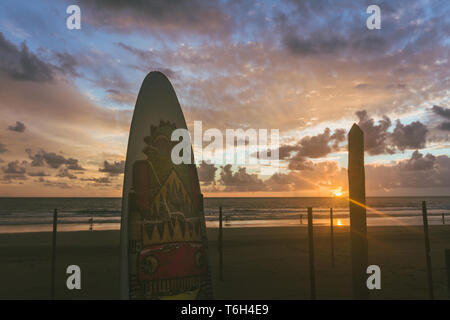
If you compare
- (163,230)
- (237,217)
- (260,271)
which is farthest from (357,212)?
(237,217)

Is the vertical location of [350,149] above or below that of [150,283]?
above

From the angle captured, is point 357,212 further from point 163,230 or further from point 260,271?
point 260,271

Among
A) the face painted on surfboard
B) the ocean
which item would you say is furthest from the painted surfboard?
the ocean

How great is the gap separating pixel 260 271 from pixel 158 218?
192 inches

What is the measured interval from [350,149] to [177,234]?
3269 mm

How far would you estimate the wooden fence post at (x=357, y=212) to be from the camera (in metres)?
4.65

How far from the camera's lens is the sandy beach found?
739 centimetres

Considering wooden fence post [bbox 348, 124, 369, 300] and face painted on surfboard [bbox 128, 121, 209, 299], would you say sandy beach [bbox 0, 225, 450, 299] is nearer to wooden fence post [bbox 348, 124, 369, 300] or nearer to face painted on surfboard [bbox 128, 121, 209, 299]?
face painted on surfboard [bbox 128, 121, 209, 299]

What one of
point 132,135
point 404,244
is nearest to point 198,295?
point 132,135

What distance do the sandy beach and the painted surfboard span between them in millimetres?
1928

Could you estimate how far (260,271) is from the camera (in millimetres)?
9445
